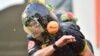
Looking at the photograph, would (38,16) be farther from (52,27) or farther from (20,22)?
(20,22)

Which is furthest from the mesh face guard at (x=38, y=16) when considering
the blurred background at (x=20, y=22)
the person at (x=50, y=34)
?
the blurred background at (x=20, y=22)

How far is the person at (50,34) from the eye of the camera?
21.4 inches

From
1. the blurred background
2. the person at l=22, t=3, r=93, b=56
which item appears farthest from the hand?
the blurred background

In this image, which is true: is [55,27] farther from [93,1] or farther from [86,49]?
[93,1]

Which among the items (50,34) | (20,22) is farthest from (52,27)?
(20,22)

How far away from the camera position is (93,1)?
4.10 feet

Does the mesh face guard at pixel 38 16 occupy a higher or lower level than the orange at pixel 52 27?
higher

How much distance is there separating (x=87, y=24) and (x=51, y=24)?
75cm

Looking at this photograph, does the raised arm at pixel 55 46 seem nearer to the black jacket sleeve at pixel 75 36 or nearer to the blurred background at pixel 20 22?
the black jacket sleeve at pixel 75 36

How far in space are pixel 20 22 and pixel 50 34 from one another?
0.76 meters

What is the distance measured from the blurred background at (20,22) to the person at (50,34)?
0.62m

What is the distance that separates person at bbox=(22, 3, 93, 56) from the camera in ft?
1.78

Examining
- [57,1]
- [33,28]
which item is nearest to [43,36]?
[33,28]

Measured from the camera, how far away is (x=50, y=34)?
549 millimetres
